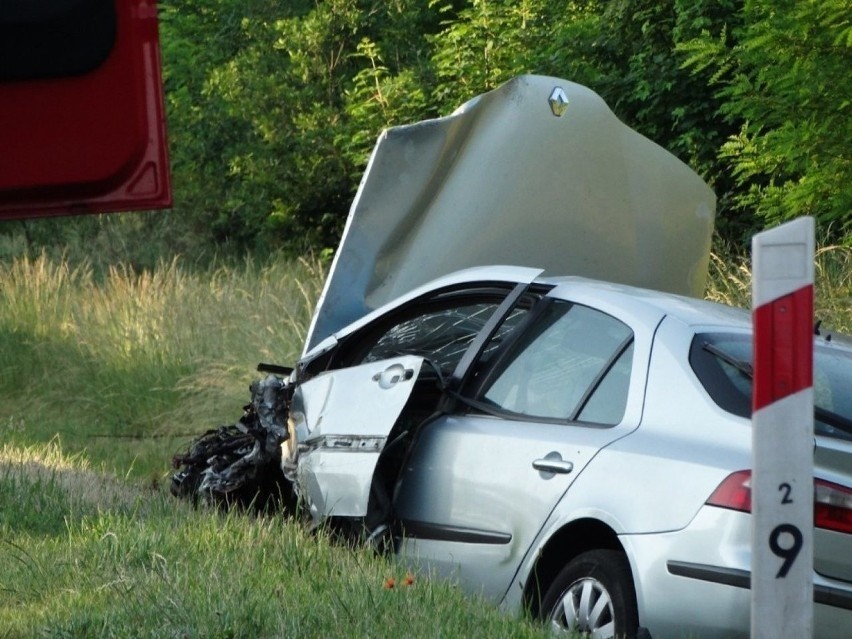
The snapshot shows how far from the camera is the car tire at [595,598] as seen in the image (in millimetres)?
4934

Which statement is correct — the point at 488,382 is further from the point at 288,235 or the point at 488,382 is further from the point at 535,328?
the point at 288,235

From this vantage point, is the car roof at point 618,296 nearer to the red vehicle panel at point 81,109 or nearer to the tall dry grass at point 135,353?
the red vehicle panel at point 81,109

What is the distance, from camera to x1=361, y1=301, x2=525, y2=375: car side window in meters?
6.96

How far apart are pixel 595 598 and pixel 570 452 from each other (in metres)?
0.55

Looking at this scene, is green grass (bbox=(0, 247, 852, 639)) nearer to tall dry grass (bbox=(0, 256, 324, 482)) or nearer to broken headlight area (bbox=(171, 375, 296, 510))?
tall dry grass (bbox=(0, 256, 324, 482))

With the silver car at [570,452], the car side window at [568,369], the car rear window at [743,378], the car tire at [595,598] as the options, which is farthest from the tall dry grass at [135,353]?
the car rear window at [743,378]

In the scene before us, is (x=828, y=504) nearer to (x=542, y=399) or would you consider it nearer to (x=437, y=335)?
(x=542, y=399)

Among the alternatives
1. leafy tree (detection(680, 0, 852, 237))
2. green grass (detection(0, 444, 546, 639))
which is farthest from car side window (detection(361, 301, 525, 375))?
leafy tree (detection(680, 0, 852, 237))

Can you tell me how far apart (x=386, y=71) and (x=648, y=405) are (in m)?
17.8

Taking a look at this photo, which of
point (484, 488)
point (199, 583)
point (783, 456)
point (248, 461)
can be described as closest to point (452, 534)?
point (484, 488)

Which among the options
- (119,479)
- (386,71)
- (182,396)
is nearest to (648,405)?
(119,479)

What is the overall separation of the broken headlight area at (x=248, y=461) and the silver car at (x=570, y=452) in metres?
0.28

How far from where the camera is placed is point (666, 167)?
830cm

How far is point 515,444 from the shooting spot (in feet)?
18.5
